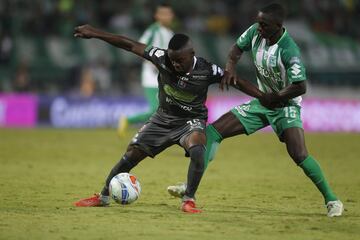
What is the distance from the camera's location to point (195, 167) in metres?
8.62

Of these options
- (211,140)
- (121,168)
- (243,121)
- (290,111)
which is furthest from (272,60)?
(121,168)

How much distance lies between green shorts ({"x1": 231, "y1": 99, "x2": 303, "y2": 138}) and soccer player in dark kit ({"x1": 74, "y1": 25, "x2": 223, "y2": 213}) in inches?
20.4

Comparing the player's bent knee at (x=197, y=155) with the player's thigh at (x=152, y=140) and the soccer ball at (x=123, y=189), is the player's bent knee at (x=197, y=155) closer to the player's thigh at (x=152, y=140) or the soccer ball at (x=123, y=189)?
the player's thigh at (x=152, y=140)

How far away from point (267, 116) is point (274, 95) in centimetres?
45

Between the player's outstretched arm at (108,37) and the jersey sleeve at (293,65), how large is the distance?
1.67 meters

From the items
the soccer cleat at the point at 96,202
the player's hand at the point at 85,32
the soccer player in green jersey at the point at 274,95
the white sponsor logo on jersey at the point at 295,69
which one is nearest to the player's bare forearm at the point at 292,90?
the soccer player in green jersey at the point at 274,95

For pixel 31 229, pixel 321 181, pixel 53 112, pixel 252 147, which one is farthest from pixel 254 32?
pixel 53 112

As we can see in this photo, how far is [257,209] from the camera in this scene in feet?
29.8

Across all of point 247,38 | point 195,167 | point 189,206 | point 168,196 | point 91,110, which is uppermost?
point 247,38

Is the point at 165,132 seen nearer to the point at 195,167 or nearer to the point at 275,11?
the point at 195,167

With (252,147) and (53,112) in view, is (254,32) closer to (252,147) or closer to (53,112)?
(252,147)

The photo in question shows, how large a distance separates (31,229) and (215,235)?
1772 mm

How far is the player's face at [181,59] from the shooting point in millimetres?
Answer: 8484

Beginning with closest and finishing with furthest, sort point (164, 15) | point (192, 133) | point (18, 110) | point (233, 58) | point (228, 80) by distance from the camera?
point (228, 80), point (192, 133), point (233, 58), point (164, 15), point (18, 110)
